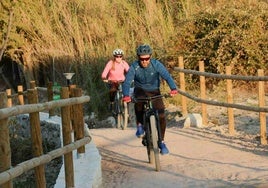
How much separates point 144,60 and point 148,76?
0.87 feet

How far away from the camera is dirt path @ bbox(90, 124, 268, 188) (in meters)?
7.41

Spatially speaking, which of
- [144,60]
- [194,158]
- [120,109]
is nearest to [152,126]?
[144,60]

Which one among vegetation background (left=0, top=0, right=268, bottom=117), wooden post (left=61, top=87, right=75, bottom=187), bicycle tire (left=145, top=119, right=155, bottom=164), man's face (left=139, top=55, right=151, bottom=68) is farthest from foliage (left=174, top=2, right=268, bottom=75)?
wooden post (left=61, top=87, right=75, bottom=187)

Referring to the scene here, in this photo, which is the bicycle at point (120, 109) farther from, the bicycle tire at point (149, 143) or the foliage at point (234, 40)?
the bicycle tire at point (149, 143)

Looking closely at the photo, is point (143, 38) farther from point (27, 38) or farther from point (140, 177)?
point (140, 177)

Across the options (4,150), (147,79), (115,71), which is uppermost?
(147,79)

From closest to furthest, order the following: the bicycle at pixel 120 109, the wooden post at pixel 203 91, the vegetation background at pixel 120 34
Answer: the wooden post at pixel 203 91
the bicycle at pixel 120 109
the vegetation background at pixel 120 34

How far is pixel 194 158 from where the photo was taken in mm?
9000

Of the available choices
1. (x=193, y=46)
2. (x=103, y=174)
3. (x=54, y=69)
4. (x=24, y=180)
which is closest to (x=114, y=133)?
(x=24, y=180)

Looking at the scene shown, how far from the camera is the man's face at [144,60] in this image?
8.24m

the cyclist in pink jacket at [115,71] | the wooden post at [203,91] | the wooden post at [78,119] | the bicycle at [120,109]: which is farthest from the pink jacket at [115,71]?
the wooden post at [78,119]

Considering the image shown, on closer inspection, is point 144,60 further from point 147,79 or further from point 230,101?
point 230,101

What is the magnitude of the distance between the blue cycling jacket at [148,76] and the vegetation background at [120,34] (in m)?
7.53

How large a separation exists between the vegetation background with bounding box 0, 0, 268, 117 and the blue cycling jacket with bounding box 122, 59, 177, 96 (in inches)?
296
